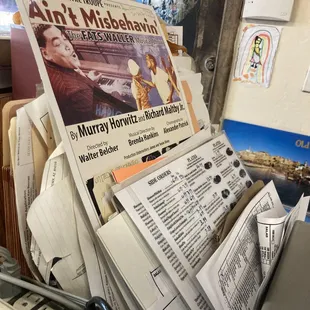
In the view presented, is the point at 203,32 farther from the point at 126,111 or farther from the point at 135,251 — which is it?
the point at 135,251

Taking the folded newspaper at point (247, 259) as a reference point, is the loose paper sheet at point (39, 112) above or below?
above

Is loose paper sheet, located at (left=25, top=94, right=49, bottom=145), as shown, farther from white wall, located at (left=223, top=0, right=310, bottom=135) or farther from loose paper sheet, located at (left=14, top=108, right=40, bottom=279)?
white wall, located at (left=223, top=0, right=310, bottom=135)

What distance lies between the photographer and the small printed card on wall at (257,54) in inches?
42.1

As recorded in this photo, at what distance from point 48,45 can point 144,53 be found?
0.26 m

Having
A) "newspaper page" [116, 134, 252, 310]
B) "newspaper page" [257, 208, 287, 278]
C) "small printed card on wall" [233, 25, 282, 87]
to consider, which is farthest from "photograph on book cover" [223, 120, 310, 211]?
"newspaper page" [257, 208, 287, 278]

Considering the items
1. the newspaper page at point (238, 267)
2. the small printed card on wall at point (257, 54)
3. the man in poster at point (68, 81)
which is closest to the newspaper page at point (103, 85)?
the man in poster at point (68, 81)

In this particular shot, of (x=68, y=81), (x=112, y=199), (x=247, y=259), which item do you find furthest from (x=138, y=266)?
(x=68, y=81)

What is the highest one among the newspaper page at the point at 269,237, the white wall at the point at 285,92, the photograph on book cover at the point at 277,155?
the white wall at the point at 285,92

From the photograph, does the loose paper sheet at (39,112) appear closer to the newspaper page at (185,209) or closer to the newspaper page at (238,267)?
the newspaper page at (185,209)

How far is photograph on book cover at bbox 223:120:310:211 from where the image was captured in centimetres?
111

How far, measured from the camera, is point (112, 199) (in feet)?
1.90

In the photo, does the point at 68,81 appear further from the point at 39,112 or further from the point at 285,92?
the point at 285,92

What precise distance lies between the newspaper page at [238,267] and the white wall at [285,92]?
1.53ft

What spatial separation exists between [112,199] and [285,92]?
0.80 metres
